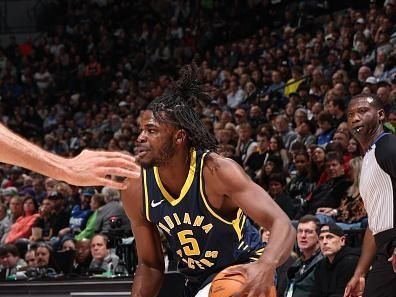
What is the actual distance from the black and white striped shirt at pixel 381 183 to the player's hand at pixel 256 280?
60.7 inches

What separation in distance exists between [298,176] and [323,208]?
1022mm

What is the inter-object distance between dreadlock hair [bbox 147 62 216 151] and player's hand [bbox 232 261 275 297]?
880mm

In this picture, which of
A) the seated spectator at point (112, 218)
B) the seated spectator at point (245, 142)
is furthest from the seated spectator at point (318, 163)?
the seated spectator at point (112, 218)

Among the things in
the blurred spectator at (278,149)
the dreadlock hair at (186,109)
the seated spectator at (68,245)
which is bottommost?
the seated spectator at (68,245)

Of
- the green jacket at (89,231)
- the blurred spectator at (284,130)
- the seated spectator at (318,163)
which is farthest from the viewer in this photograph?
the blurred spectator at (284,130)

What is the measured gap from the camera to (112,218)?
7852mm

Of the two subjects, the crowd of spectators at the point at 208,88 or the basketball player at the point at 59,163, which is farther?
the crowd of spectators at the point at 208,88

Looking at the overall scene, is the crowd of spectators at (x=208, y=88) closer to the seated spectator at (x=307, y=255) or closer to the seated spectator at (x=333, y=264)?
the seated spectator at (x=307, y=255)

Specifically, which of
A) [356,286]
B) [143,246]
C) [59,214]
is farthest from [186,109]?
[59,214]

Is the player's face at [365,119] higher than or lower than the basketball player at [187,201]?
higher

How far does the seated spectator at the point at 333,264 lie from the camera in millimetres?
5871

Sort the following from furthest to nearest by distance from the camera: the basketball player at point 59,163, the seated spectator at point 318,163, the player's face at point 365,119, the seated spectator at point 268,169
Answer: the seated spectator at point 268,169
the seated spectator at point 318,163
the player's face at point 365,119
the basketball player at point 59,163

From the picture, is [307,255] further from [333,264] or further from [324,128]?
[324,128]

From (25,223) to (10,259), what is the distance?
1453mm
